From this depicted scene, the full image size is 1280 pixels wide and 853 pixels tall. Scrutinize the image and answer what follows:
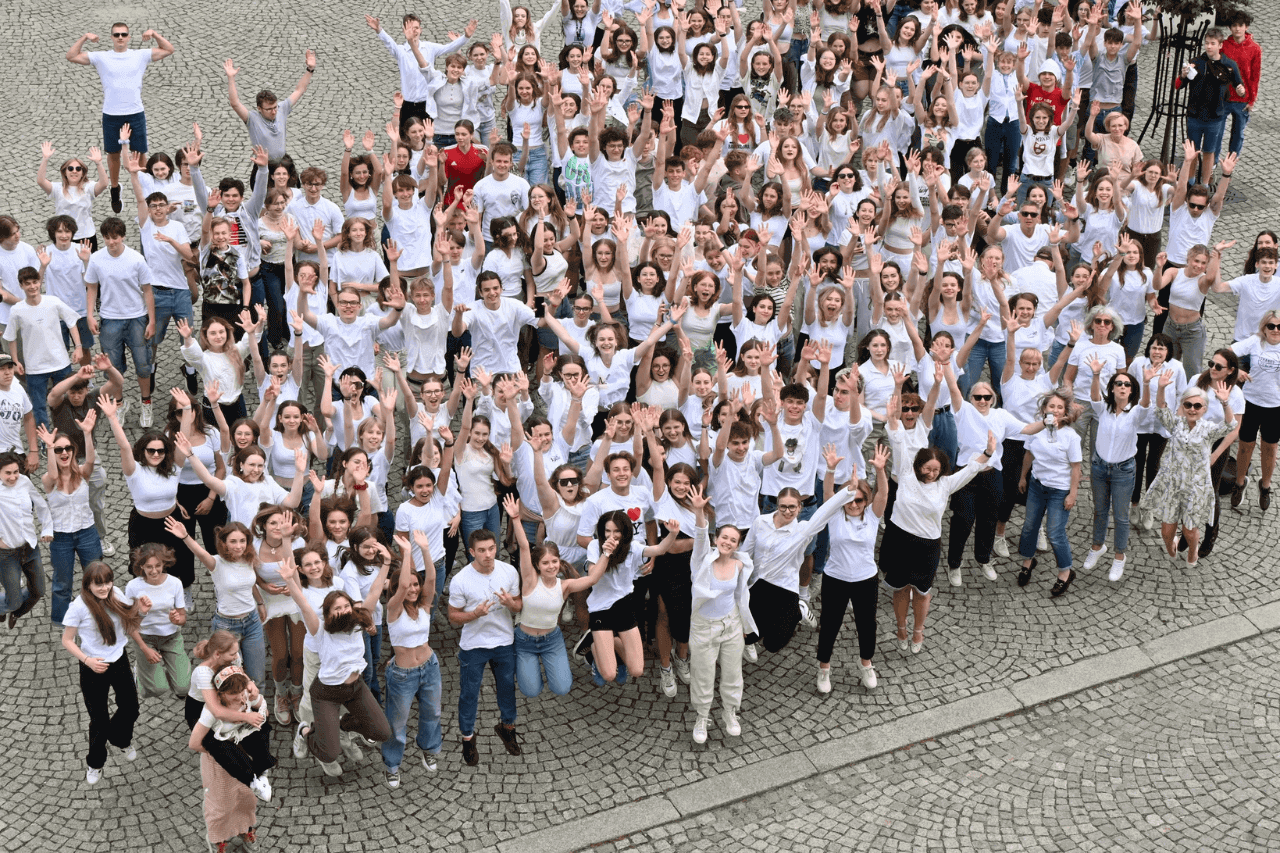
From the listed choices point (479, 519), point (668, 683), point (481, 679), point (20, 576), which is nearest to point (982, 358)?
point (668, 683)

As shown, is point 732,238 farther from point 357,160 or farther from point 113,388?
point 113,388

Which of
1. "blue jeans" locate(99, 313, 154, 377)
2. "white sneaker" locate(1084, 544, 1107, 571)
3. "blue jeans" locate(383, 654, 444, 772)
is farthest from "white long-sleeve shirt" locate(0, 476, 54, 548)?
"white sneaker" locate(1084, 544, 1107, 571)

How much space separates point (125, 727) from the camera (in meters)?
11.1

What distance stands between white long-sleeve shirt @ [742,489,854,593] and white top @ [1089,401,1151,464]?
2.94 meters

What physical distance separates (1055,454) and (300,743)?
630 cm

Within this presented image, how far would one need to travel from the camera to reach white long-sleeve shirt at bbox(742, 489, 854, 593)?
11656mm

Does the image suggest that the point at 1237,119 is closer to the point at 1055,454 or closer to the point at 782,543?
the point at 1055,454

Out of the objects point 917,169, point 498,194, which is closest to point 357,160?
point 498,194

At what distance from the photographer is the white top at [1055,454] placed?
512 inches

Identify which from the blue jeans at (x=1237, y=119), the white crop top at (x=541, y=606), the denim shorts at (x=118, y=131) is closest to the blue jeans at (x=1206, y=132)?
the blue jeans at (x=1237, y=119)

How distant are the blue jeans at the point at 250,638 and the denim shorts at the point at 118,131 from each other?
8.03 metres

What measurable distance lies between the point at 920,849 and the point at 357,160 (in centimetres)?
837

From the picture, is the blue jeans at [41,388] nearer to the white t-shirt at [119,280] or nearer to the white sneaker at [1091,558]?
the white t-shirt at [119,280]

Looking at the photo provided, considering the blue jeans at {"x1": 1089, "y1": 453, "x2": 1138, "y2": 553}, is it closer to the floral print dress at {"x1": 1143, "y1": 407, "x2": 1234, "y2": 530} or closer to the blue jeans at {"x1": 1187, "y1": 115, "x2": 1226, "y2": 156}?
the floral print dress at {"x1": 1143, "y1": 407, "x2": 1234, "y2": 530}
